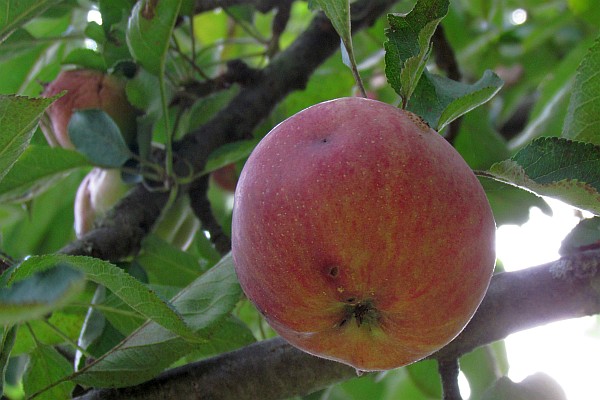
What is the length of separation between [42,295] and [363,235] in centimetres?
27

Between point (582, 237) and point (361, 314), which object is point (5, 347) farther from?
point (582, 237)

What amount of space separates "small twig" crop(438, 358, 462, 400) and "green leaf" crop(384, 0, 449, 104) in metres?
0.36

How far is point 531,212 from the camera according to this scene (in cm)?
121

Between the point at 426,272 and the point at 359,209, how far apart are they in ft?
0.27

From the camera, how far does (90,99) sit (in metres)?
1.35

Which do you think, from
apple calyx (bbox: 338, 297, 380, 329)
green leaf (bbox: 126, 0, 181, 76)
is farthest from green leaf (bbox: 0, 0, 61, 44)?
apple calyx (bbox: 338, 297, 380, 329)

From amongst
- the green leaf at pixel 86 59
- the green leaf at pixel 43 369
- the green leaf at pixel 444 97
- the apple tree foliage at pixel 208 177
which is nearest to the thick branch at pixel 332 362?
the apple tree foliage at pixel 208 177

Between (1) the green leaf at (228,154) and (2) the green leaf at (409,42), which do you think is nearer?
(2) the green leaf at (409,42)

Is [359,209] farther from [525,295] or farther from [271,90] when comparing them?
[271,90]

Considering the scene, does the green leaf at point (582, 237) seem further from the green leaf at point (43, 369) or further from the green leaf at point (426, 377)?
the green leaf at point (43, 369)

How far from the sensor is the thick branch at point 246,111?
50.0 inches

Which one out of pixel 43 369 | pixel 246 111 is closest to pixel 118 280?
pixel 43 369

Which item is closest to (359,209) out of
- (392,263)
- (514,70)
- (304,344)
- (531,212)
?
(392,263)

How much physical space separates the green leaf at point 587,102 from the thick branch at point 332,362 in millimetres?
164
